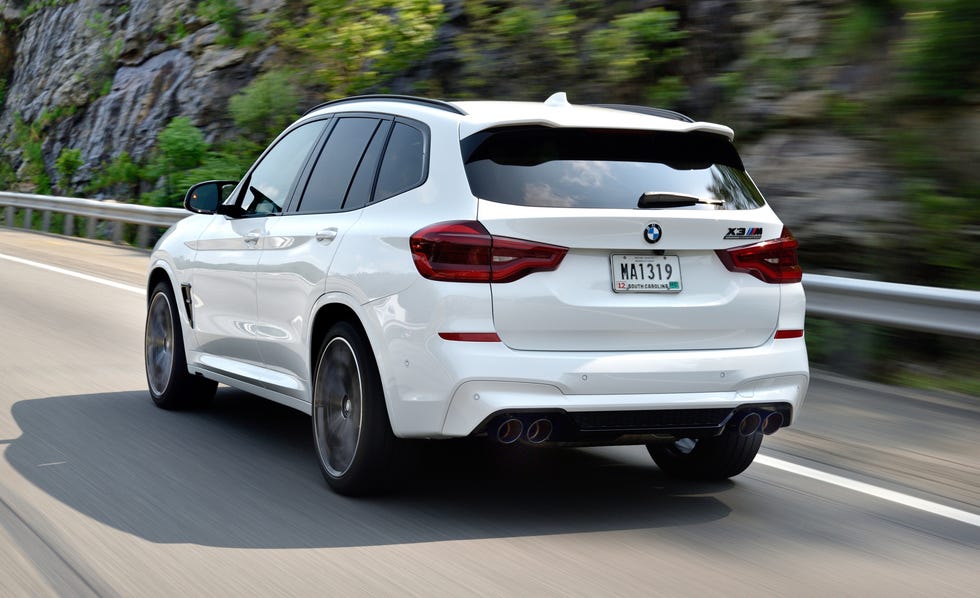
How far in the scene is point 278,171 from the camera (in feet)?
21.3

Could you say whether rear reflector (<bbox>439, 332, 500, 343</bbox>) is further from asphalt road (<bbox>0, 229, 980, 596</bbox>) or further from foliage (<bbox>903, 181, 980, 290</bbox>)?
foliage (<bbox>903, 181, 980, 290</bbox>)

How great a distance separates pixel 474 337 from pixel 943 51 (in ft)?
22.5

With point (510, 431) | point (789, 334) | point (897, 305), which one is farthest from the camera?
point (897, 305)

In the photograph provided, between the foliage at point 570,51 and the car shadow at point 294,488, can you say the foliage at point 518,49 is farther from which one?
the car shadow at point 294,488

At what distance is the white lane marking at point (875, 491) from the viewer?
17.4ft

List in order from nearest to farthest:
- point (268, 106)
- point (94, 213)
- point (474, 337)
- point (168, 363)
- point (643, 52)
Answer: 1. point (474, 337)
2. point (168, 363)
3. point (643, 52)
4. point (268, 106)
5. point (94, 213)

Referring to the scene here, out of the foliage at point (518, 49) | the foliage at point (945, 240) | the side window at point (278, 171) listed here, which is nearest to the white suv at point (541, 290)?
the side window at point (278, 171)

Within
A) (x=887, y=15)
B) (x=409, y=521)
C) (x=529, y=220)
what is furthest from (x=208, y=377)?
(x=887, y=15)

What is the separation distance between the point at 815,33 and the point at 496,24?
5.41 metres

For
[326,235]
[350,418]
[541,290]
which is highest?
[326,235]

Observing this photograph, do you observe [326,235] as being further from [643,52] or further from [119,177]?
[119,177]

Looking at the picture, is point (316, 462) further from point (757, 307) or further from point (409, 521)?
point (757, 307)

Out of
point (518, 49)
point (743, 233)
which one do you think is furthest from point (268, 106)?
point (743, 233)

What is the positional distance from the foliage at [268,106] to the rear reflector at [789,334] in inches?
613
